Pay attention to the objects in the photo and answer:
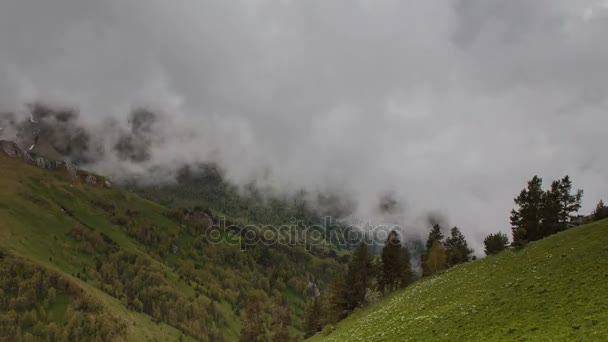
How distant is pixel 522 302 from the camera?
3997 cm

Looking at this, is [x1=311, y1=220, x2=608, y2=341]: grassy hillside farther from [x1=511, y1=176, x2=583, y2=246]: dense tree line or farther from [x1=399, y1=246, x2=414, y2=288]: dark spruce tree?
[x1=399, y1=246, x2=414, y2=288]: dark spruce tree

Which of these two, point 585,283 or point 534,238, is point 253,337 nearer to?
point 534,238

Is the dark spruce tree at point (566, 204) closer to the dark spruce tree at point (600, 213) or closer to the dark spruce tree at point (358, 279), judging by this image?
the dark spruce tree at point (600, 213)

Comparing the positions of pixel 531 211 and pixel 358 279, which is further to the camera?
pixel 358 279

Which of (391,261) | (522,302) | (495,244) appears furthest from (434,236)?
(522,302)

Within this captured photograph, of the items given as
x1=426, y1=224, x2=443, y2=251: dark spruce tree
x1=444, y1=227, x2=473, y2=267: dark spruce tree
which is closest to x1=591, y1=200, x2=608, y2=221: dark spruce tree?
x1=444, y1=227, x2=473, y2=267: dark spruce tree

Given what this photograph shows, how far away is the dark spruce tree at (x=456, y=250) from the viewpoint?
102 m

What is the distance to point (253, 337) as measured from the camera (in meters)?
118

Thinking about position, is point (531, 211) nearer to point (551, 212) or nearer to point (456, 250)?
point (551, 212)

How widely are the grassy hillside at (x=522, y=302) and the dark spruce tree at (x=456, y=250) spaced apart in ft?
122

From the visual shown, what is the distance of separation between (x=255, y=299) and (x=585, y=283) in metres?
86.6

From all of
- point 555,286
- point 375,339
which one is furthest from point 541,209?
point 375,339

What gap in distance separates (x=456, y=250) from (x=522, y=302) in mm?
65291

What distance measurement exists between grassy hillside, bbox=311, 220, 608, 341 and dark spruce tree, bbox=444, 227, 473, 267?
3732cm
